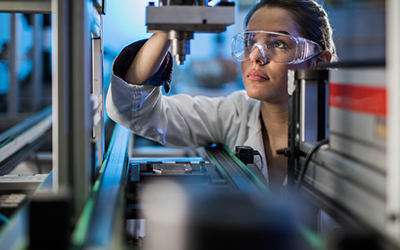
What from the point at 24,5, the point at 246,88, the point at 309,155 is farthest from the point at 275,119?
the point at 24,5

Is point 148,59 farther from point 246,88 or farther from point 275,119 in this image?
point 275,119

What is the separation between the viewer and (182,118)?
165cm

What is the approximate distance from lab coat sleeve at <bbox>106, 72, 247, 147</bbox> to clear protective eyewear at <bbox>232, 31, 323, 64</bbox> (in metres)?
0.40

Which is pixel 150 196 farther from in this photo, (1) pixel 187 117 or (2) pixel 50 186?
(1) pixel 187 117

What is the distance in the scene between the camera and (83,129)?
61cm

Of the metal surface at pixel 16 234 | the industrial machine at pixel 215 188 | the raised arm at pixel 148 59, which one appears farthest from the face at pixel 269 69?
the metal surface at pixel 16 234

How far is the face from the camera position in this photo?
1.35 meters

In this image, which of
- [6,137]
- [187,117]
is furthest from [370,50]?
[6,137]

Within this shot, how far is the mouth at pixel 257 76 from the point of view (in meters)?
1.35

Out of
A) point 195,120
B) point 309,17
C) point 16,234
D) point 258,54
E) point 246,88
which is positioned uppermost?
point 309,17

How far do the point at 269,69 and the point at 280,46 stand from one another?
Answer: 0.36 ft

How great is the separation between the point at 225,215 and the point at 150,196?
233mm

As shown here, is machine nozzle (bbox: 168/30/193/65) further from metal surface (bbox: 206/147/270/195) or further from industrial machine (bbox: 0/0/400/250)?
metal surface (bbox: 206/147/270/195)

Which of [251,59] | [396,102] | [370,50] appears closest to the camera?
[396,102]
